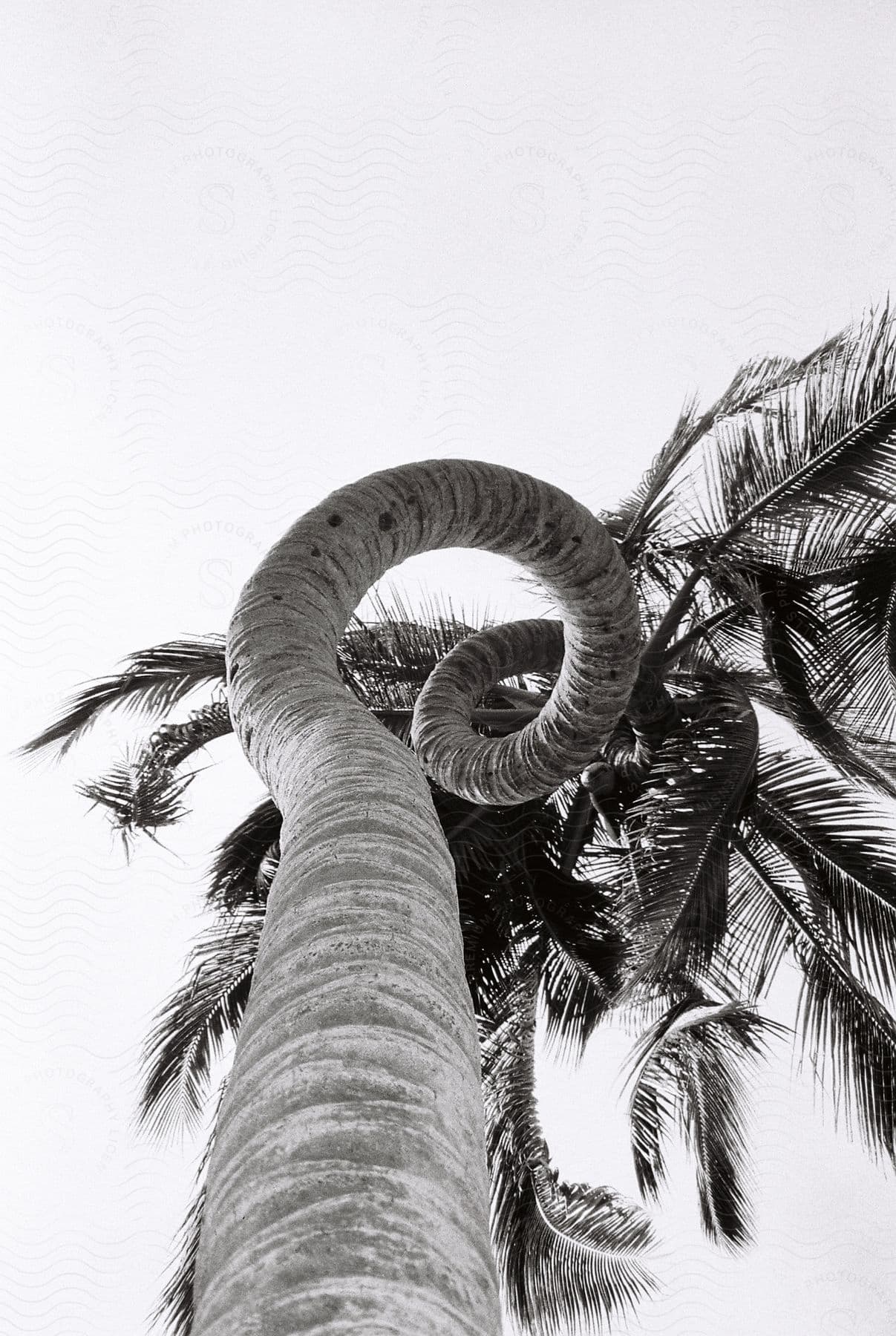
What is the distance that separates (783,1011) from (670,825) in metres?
6.83

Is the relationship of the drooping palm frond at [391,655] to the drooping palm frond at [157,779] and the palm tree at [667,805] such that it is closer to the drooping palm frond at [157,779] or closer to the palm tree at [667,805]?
the palm tree at [667,805]

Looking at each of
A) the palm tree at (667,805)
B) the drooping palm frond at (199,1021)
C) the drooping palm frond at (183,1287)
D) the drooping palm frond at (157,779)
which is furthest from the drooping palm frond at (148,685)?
the drooping palm frond at (183,1287)

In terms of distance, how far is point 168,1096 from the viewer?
6.70m

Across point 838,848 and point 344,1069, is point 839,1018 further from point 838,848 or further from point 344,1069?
point 344,1069

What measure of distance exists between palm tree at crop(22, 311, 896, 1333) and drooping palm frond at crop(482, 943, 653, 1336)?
0.06ft

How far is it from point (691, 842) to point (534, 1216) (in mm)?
3257

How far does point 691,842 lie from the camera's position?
507 cm

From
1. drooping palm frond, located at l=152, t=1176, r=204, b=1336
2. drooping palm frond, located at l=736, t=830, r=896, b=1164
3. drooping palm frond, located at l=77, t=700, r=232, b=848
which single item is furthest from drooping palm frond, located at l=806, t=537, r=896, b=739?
drooping palm frond, located at l=152, t=1176, r=204, b=1336

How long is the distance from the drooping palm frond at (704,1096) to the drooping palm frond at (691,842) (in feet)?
0.92

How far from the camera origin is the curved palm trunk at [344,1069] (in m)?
0.66

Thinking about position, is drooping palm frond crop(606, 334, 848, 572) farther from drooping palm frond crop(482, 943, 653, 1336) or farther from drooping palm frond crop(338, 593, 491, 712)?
drooping palm frond crop(482, 943, 653, 1336)

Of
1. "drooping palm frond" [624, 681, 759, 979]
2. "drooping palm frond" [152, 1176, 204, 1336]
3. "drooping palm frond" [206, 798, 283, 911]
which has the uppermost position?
"drooping palm frond" [206, 798, 283, 911]

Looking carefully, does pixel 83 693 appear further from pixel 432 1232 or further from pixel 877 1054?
pixel 432 1232

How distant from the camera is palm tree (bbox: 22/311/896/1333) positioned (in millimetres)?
4793
